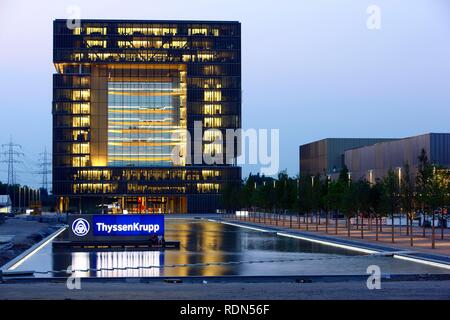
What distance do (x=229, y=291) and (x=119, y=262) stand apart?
15680mm

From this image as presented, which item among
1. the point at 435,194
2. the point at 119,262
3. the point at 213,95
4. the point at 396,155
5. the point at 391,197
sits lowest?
the point at 119,262

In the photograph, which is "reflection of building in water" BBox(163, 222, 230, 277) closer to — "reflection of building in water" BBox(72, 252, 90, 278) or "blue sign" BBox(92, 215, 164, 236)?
"blue sign" BBox(92, 215, 164, 236)

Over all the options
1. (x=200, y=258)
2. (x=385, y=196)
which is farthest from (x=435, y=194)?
(x=200, y=258)

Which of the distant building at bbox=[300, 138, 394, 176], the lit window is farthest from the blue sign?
the lit window

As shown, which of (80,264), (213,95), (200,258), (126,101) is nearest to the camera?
(80,264)

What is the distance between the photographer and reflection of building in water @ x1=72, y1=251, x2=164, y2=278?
3158 centimetres

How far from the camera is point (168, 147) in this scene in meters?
188

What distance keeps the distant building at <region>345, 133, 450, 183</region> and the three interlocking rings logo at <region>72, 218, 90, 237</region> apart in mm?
57119

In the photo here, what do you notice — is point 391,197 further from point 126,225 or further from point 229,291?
point 229,291

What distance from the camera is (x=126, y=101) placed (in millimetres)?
186875

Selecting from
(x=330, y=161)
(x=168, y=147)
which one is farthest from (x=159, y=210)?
(x=330, y=161)

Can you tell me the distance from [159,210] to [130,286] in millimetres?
156486
